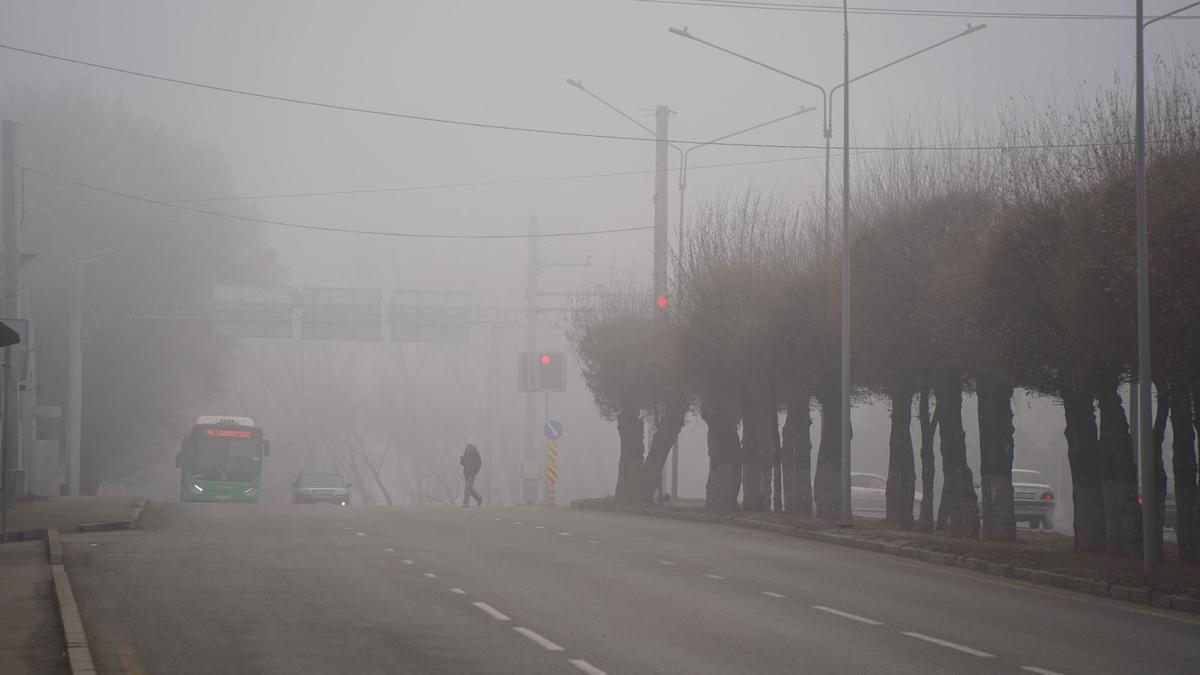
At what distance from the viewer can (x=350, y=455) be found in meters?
83.0

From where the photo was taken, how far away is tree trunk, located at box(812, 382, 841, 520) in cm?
3212

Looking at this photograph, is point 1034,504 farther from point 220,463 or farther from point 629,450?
point 220,463

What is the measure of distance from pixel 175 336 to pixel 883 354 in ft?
118

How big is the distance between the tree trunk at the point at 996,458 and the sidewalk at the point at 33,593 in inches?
602

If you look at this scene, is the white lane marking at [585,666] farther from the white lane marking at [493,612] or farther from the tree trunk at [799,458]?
the tree trunk at [799,458]

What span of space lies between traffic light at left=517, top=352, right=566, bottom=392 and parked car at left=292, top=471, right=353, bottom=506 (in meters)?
17.1

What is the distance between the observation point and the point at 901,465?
30.3 meters

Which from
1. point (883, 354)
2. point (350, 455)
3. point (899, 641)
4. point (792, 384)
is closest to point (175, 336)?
point (350, 455)

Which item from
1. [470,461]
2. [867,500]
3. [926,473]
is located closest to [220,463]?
[470,461]

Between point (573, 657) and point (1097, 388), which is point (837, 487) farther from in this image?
point (573, 657)

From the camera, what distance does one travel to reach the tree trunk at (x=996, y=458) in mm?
26281

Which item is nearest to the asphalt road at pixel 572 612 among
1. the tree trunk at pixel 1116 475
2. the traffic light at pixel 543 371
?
the tree trunk at pixel 1116 475

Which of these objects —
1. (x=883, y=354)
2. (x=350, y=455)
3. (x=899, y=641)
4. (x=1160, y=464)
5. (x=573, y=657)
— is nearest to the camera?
(x=573, y=657)

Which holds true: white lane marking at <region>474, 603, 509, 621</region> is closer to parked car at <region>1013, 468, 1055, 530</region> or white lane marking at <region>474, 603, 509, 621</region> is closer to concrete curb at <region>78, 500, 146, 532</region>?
concrete curb at <region>78, 500, 146, 532</region>
